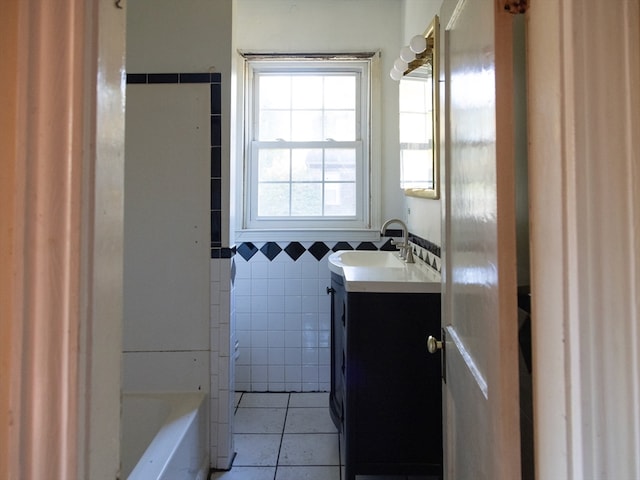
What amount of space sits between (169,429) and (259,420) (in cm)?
86

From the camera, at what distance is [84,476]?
52cm

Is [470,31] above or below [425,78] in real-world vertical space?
below

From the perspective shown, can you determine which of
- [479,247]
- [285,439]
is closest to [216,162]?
[479,247]

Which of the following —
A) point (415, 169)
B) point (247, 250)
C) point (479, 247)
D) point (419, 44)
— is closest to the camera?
point (479, 247)

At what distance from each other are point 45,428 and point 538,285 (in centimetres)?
71

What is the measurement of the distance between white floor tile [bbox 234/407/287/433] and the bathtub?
1.44 feet

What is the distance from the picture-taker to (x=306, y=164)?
9.07ft

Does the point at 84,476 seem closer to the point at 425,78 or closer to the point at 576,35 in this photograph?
the point at 576,35

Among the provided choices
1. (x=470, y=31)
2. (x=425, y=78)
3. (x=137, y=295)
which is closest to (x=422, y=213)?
(x=425, y=78)

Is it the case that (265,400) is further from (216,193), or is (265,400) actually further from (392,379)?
(216,193)

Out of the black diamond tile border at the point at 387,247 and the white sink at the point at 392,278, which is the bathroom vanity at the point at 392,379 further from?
→ the black diamond tile border at the point at 387,247

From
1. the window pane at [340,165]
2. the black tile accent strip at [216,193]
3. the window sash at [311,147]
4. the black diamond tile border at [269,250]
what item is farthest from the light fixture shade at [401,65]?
the black diamond tile border at [269,250]

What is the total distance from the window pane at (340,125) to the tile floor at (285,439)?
1777mm

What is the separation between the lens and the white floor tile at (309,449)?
1933mm
